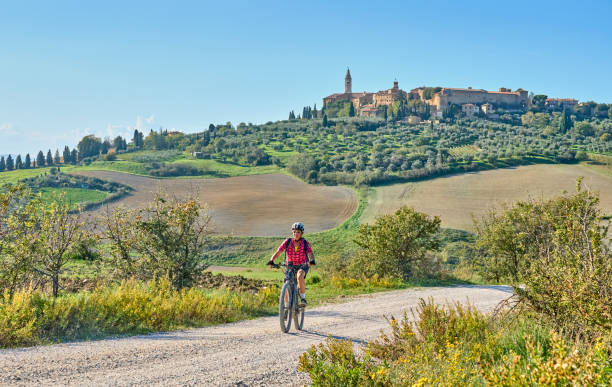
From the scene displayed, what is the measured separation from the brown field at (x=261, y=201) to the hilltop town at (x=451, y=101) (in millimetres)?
91211

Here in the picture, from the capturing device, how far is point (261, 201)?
65.9 metres

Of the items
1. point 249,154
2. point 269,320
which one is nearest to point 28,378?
point 269,320

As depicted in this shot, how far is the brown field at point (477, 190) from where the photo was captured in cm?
5553

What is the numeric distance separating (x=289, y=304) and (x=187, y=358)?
2.76m

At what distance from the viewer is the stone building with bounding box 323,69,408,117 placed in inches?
6762

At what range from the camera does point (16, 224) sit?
41.5 ft

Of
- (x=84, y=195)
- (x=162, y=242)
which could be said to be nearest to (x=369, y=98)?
(x=84, y=195)

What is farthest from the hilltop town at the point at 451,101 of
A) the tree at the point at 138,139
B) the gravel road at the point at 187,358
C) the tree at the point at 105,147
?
the gravel road at the point at 187,358

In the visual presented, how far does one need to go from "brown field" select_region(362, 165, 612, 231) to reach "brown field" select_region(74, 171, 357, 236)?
563 centimetres

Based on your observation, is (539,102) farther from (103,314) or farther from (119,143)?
(103,314)

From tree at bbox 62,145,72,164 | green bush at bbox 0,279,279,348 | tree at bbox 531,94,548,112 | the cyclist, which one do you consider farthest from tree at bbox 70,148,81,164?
tree at bbox 531,94,548,112

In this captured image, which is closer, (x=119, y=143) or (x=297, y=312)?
(x=297, y=312)

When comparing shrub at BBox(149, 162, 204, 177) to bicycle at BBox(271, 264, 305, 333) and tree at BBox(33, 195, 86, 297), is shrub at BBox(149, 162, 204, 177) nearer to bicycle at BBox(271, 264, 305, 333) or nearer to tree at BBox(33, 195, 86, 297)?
tree at BBox(33, 195, 86, 297)

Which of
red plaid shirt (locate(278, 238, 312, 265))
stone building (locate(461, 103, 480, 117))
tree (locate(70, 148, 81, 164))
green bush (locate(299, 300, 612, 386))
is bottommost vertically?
green bush (locate(299, 300, 612, 386))
